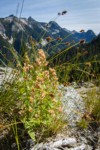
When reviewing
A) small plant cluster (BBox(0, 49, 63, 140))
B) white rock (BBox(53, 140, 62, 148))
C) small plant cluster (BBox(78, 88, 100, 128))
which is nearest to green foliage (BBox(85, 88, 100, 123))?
small plant cluster (BBox(78, 88, 100, 128))

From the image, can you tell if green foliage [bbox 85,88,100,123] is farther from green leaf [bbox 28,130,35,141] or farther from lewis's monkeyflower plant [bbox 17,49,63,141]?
green leaf [bbox 28,130,35,141]

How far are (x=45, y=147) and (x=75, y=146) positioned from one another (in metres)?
0.45

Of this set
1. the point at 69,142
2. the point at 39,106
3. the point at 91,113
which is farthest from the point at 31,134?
the point at 91,113

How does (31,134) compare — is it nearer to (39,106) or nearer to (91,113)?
(39,106)

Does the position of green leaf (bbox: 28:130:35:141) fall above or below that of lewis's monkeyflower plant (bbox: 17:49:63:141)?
below

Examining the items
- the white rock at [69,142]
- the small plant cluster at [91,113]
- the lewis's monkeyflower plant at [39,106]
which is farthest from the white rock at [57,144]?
the small plant cluster at [91,113]

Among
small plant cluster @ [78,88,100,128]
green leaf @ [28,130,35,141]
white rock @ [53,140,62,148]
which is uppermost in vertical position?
small plant cluster @ [78,88,100,128]

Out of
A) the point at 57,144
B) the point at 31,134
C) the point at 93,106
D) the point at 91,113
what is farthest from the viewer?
the point at 93,106

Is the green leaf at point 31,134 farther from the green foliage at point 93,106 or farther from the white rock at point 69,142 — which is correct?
the green foliage at point 93,106

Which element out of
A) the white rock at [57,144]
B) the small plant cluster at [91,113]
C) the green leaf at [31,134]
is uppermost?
the small plant cluster at [91,113]

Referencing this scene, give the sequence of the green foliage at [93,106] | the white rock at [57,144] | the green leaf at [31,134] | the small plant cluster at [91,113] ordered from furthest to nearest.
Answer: the green foliage at [93,106]
the small plant cluster at [91,113]
the white rock at [57,144]
the green leaf at [31,134]

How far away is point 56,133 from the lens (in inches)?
159

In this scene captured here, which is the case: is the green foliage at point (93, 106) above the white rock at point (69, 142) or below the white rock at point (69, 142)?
above

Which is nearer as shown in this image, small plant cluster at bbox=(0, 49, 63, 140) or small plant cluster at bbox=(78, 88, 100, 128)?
small plant cluster at bbox=(0, 49, 63, 140)
